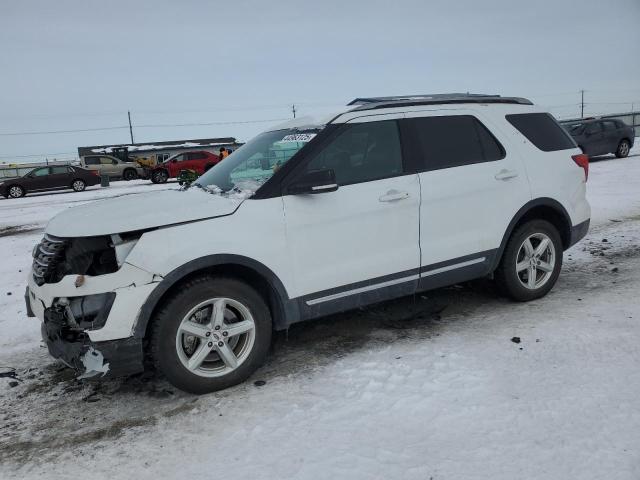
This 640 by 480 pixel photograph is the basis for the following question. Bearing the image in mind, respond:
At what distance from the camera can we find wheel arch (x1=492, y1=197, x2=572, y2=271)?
4367 mm

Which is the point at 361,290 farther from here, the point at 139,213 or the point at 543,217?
the point at 543,217

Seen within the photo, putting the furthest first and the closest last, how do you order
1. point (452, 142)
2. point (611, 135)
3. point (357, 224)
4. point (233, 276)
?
point (611, 135) → point (452, 142) → point (357, 224) → point (233, 276)

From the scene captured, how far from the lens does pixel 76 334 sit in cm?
320

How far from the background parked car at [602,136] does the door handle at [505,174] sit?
16185mm

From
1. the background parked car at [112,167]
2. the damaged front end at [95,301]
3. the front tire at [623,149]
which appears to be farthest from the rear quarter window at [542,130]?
the background parked car at [112,167]

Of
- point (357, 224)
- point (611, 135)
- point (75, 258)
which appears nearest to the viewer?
point (75, 258)

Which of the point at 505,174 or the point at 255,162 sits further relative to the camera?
the point at 505,174

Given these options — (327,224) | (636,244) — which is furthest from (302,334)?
(636,244)

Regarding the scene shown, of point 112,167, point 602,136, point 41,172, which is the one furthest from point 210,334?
point 112,167

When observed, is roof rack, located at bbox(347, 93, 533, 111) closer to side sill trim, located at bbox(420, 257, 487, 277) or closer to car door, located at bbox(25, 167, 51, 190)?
side sill trim, located at bbox(420, 257, 487, 277)

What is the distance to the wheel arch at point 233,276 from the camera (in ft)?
10.1

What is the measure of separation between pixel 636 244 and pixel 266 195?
556 centimetres

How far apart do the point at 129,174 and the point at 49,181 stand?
6461 mm

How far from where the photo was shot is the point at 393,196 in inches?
147
